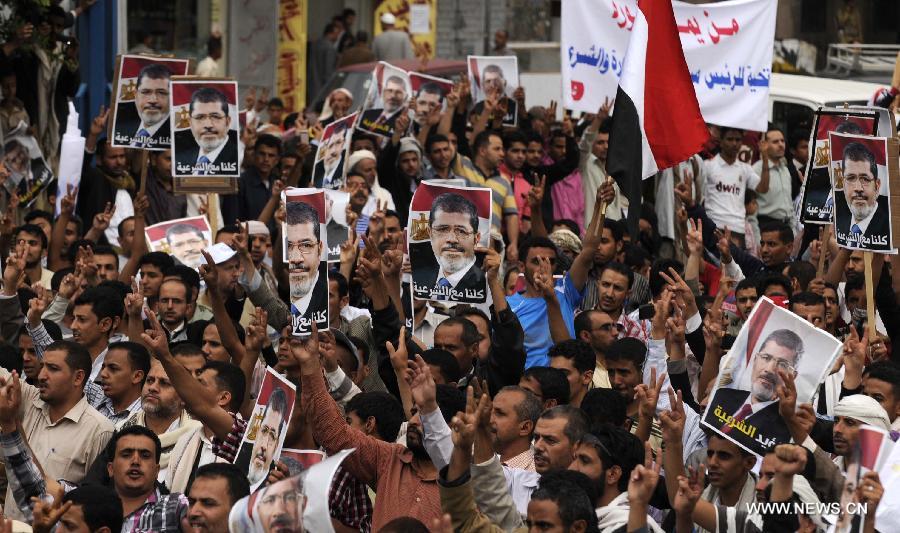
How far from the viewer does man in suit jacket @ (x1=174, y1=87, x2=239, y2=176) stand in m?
9.93

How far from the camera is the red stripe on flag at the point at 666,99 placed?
891 cm

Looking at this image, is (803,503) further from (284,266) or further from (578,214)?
(578,214)

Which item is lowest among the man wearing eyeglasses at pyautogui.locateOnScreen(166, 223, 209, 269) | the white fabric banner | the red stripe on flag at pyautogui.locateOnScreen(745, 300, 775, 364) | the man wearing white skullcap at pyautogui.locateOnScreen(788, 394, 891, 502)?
the man wearing white skullcap at pyautogui.locateOnScreen(788, 394, 891, 502)

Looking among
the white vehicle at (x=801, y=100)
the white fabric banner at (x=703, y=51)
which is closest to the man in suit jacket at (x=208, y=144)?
the white fabric banner at (x=703, y=51)

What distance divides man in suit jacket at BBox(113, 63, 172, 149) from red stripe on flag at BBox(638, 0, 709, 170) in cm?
316

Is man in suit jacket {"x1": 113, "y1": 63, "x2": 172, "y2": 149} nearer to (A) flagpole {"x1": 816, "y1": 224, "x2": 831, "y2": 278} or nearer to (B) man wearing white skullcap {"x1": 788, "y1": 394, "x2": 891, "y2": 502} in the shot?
(A) flagpole {"x1": 816, "y1": 224, "x2": 831, "y2": 278}

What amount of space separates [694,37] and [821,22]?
12.9 metres

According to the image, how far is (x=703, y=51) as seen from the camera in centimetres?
1148

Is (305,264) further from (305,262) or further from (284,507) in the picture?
(284,507)

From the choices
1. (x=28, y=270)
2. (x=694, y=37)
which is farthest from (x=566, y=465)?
(x=694, y=37)

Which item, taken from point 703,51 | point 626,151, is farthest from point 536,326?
point 703,51

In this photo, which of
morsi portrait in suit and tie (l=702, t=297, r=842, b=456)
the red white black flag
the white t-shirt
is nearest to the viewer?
morsi portrait in suit and tie (l=702, t=297, r=842, b=456)

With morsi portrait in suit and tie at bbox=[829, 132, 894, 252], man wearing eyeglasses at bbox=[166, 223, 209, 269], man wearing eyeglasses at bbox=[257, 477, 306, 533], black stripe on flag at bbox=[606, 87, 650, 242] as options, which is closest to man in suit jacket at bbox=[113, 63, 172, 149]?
man wearing eyeglasses at bbox=[166, 223, 209, 269]

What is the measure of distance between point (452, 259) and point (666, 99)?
170 cm
